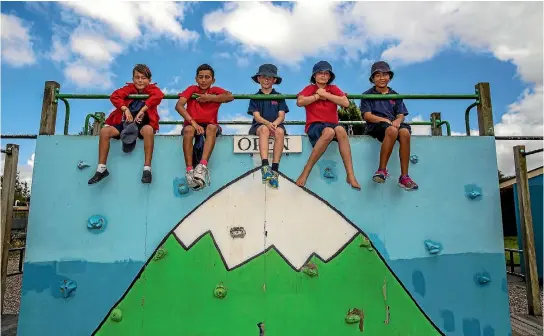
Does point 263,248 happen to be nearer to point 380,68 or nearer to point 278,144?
point 278,144

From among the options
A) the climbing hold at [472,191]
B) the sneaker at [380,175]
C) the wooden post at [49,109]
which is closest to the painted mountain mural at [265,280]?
the sneaker at [380,175]

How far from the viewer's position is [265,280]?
355 cm

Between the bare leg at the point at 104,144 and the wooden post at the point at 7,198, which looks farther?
the wooden post at the point at 7,198

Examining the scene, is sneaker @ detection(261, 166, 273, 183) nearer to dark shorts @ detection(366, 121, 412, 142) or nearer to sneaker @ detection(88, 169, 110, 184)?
dark shorts @ detection(366, 121, 412, 142)

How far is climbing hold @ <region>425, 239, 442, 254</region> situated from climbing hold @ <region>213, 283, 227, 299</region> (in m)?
1.98

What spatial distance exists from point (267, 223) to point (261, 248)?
243 millimetres

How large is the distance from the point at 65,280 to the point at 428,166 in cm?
373

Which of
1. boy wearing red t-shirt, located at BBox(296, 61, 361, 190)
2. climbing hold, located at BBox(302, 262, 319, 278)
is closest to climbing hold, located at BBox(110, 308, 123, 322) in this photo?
climbing hold, located at BBox(302, 262, 319, 278)

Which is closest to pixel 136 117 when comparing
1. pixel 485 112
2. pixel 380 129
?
pixel 380 129

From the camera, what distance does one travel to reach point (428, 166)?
12.6 feet

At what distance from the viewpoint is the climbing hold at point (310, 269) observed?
355cm

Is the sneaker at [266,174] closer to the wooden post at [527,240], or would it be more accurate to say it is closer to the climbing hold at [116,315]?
the climbing hold at [116,315]

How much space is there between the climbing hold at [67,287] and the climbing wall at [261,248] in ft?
0.04

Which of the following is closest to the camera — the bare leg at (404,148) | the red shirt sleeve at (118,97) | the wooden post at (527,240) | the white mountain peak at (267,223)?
the white mountain peak at (267,223)
